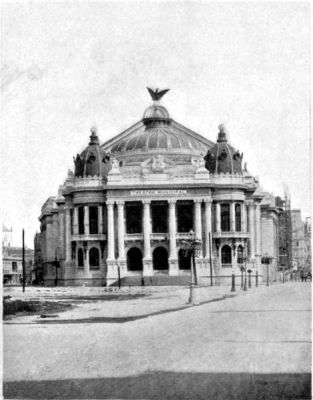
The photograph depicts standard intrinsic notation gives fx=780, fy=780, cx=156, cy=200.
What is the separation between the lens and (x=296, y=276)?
109 meters

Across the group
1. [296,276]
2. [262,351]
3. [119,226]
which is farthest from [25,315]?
[296,276]

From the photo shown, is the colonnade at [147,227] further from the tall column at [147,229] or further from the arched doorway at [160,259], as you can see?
the arched doorway at [160,259]

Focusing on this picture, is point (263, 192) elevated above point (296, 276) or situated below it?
above

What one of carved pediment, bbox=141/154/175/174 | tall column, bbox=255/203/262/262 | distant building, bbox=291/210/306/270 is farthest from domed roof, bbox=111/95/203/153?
distant building, bbox=291/210/306/270

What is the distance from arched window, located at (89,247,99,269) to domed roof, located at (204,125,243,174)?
57.4 ft

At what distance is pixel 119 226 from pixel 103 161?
28.5 ft

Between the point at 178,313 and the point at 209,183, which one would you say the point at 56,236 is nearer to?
the point at 209,183

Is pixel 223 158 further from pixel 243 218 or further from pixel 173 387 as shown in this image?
pixel 173 387

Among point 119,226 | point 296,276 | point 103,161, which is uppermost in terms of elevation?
point 103,161

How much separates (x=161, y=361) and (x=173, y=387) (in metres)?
2.50

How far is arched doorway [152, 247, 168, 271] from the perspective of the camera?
308 ft

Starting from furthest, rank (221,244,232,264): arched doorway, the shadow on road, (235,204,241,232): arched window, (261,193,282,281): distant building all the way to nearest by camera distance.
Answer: (261,193,282,281): distant building < (235,204,241,232): arched window < (221,244,232,264): arched doorway < the shadow on road

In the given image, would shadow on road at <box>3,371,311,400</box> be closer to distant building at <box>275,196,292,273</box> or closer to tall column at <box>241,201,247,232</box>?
tall column at <box>241,201,247,232</box>

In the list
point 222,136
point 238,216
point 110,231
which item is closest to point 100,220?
point 110,231
